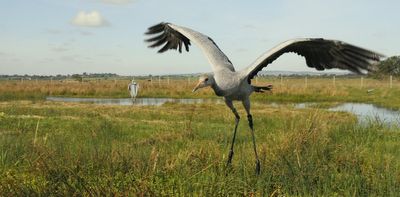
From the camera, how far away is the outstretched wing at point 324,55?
477 centimetres

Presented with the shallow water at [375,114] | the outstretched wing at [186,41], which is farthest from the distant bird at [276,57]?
the shallow water at [375,114]

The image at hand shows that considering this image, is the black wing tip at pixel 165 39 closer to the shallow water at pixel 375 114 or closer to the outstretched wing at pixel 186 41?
the outstretched wing at pixel 186 41

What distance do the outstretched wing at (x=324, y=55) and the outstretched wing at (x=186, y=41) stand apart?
0.41 meters

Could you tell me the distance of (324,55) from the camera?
17.5 feet

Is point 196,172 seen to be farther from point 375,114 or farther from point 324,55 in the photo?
point 375,114

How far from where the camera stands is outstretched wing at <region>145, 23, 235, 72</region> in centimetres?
570

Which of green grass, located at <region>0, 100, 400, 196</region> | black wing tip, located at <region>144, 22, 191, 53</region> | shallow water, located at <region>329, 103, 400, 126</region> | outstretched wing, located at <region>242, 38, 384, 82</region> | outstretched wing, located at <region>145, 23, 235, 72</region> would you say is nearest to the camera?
green grass, located at <region>0, 100, 400, 196</region>

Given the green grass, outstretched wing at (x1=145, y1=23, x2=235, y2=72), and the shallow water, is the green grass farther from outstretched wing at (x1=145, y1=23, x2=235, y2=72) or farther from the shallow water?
the shallow water

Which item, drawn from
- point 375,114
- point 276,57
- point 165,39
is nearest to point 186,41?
point 165,39

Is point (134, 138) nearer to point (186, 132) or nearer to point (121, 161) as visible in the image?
point (186, 132)

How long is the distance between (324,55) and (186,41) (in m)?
2.72

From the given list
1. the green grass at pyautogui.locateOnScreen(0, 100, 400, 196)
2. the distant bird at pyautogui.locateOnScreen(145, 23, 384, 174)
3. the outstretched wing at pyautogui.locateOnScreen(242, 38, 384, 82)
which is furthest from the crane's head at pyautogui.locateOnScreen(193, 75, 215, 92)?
the green grass at pyautogui.locateOnScreen(0, 100, 400, 196)

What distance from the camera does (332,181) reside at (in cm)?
523

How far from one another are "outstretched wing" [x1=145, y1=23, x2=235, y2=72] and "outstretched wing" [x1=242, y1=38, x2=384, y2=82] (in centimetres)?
41
